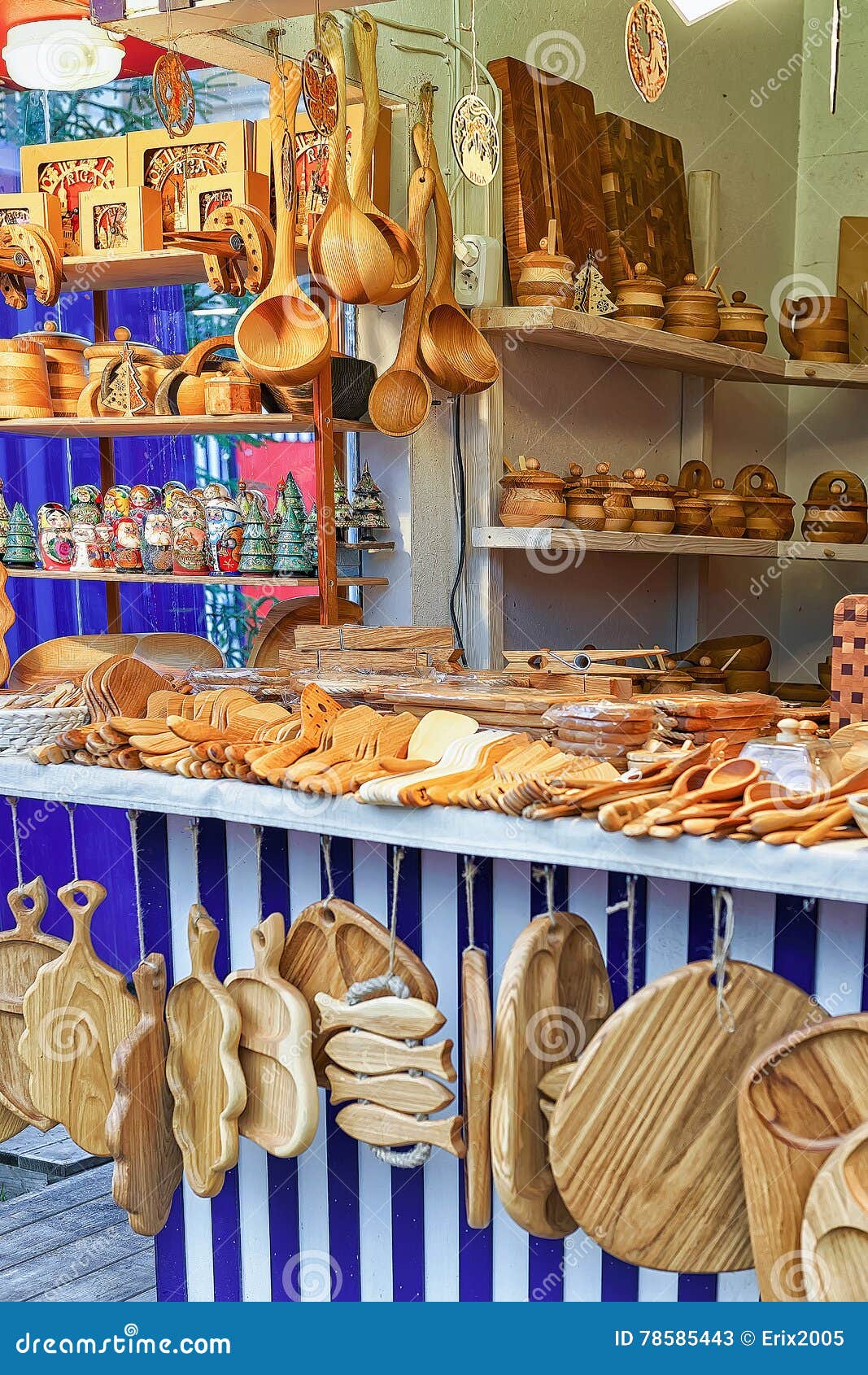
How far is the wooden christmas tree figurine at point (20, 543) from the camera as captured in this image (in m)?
3.59

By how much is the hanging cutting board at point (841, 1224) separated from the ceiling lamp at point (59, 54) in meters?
3.01

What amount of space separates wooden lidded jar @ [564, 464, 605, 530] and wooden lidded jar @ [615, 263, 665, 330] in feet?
1.68

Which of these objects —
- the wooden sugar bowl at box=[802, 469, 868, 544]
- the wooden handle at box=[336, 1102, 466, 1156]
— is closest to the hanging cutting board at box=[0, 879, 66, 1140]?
the wooden handle at box=[336, 1102, 466, 1156]

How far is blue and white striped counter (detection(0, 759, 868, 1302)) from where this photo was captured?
143 cm

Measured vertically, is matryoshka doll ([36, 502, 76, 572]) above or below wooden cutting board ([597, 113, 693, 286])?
below

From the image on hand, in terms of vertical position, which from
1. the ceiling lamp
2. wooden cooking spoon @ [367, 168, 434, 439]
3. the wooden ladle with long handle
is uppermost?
the ceiling lamp

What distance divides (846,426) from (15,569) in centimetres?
300

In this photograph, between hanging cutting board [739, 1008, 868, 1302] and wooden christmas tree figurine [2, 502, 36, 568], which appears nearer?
hanging cutting board [739, 1008, 868, 1302]

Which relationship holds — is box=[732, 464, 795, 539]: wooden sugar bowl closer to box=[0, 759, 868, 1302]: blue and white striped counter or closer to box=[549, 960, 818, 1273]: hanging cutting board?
box=[0, 759, 868, 1302]: blue and white striped counter

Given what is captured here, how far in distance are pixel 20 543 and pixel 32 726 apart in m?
1.88

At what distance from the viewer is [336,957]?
5.41 feet

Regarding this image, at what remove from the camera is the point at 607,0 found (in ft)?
12.7

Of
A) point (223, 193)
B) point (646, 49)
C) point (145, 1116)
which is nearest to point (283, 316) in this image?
point (223, 193)

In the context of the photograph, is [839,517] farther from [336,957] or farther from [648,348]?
[336,957]
